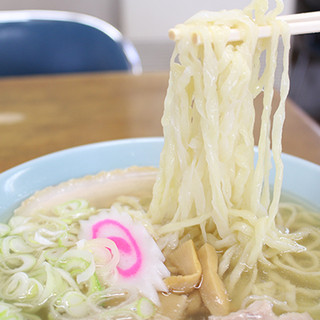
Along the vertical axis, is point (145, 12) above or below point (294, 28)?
below

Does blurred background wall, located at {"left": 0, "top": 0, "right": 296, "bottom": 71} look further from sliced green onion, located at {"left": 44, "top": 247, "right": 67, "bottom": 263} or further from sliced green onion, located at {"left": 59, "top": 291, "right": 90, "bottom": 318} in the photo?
sliced green onion, located at {"left": 59, "top": 291, "right": 90, "bottom": 318}

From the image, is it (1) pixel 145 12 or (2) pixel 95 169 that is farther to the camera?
(1) pixel 145 12

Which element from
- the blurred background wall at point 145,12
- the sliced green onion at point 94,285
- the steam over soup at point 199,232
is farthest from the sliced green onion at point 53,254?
the blurred background wall at point 145,12

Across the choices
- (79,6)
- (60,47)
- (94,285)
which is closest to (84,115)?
(60,47)

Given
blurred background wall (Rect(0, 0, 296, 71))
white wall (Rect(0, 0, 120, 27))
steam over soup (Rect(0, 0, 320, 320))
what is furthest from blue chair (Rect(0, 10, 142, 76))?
white wall (Rect(0, 0, 120, 27))

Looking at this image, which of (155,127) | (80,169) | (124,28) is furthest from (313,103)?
(80,169)

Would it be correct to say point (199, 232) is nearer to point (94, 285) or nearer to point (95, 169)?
point (94, 285)

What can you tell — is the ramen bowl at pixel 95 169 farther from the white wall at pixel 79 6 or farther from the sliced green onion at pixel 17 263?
the white wall at pixel 79 6
